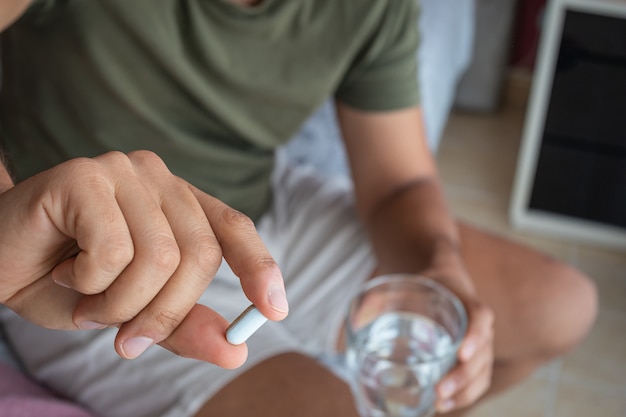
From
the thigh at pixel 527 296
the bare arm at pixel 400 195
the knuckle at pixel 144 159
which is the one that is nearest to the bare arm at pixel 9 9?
the knuckle at pixel 144 159

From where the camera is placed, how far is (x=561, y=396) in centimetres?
110

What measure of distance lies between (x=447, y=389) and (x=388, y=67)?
0.33 metres

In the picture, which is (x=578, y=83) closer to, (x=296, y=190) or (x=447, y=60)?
(x=447, y=60)

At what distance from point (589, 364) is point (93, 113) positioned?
0.84 meters

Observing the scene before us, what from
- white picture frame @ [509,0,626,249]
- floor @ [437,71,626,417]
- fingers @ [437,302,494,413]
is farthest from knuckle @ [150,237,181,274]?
white picture frame @ [509,0,626,249]

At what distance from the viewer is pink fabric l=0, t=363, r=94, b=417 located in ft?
1.62

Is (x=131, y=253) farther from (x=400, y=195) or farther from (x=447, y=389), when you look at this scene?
(x=400, y=195)

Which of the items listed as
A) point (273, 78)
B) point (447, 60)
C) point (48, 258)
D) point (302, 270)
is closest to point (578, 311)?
point (302, 270)

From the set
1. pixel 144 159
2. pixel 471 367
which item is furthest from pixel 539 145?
pixel 144 159

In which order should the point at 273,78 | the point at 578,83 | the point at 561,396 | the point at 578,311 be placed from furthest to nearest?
the point at 578,83, the point at 561,396, the point at 578,311, the point at 273,78

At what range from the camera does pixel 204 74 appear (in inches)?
26.1

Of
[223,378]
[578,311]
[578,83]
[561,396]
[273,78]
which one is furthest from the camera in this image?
[578,83]

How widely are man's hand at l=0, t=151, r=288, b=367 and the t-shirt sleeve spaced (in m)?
0.50

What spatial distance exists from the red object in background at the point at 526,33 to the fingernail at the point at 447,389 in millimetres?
1195
